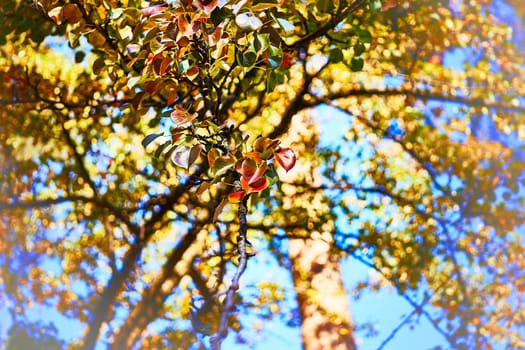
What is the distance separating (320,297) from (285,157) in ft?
5.08

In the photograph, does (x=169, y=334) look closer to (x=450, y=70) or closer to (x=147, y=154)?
(x=147, y=154)

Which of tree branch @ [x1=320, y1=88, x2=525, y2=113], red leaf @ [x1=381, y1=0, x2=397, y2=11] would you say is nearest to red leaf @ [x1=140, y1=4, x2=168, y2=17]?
red leaf @ [x1=381, y1=0, x2=397, y2=11]

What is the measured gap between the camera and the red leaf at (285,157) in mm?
1009

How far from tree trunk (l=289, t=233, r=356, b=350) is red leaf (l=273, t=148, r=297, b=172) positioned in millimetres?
1370

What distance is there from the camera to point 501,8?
3125mm

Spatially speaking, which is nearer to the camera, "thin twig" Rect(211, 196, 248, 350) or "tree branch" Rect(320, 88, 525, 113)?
"thin twig" Rect(211, 196, 248, 350)

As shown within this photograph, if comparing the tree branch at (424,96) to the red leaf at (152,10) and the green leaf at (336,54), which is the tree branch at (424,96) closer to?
the green leaf at (336,54)

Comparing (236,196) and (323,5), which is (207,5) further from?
(323,5)

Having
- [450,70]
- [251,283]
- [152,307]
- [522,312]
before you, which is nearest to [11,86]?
[152,307]

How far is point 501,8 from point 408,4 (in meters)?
0.96

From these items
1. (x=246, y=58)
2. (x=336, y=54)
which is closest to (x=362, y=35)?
(x=336, y=54)

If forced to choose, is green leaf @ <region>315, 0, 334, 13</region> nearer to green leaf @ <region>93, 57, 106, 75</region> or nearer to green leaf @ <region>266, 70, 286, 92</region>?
green leaf @ <region>266, 70, 286, 92</region>

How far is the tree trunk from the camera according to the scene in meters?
2.39

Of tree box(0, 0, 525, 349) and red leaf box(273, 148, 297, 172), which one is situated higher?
tree box(0, 0, 525, 349)
